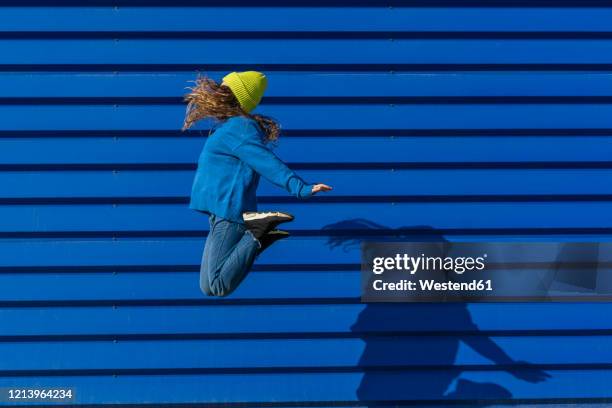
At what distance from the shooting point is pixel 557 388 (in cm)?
590

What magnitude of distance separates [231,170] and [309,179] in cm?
102

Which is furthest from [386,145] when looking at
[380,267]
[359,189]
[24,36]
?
[24,36]

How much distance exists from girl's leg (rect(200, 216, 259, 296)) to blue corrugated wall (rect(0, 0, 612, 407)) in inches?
37.0

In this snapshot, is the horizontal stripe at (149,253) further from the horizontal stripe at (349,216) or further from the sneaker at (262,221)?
the sneaker at (262,221)

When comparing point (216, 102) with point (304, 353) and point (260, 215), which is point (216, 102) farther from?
point (304, 353)

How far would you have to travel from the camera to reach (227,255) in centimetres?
484

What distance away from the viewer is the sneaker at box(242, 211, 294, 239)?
475 centimetres

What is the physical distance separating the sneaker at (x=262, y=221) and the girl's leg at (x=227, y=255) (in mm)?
38

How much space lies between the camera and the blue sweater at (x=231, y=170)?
479cm

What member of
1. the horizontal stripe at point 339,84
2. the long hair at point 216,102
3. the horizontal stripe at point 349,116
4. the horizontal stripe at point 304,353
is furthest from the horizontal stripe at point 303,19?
the horizontal stripe at point 304,353

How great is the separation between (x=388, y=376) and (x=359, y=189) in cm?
117

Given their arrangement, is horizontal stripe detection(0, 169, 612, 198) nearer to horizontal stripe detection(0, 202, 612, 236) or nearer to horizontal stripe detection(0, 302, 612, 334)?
horizontal stripe detection(0, 202, 612, 236)

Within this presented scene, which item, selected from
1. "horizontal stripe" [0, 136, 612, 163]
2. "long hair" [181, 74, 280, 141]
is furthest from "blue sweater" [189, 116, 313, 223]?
"horizontal stripe" [0, 136, 612, 163]
